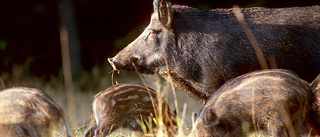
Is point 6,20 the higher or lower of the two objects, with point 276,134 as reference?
higher

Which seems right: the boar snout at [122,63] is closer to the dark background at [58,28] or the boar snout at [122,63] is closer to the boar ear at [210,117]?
the boar ear at [210,117]

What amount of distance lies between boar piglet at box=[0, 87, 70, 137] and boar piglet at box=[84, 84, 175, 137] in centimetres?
42

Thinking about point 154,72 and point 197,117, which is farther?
point 154,72

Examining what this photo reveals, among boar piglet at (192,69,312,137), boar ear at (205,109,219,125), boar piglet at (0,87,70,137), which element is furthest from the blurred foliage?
boar ear at (205,109,219,125)

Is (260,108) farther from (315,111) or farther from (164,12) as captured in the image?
(164,12)

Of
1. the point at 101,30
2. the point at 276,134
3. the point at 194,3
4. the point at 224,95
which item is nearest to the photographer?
the point at 276,134

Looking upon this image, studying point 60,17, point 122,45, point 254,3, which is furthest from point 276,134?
point 60,17

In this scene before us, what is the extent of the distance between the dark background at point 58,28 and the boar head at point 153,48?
11.9 feet

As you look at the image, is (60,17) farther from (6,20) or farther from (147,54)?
(147,54)

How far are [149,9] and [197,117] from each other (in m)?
5.35

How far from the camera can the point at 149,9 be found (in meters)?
9.00

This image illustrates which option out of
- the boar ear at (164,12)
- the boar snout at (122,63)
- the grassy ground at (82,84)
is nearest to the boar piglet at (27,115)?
the boar snout at (122,63)

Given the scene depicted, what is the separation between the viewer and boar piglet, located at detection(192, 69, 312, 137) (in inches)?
139

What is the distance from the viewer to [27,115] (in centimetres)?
357
